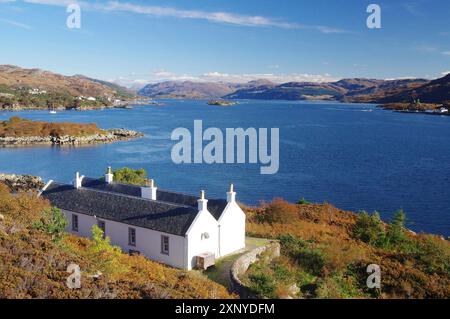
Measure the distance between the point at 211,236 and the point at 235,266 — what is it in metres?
3.85

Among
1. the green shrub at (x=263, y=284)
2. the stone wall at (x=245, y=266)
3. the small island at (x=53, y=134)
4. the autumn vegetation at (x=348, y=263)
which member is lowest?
the autumn vegetation at (x=348, y=263)

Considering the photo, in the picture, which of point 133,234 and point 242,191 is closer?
point 133,234

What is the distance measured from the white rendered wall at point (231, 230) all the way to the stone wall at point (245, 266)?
2.35 metres

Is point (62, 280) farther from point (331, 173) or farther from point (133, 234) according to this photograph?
point (331, 173)

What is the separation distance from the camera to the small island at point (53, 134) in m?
91.1

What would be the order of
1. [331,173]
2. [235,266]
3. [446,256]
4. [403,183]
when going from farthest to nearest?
[331,173] → [403,183] → [446,256] → [235,266]

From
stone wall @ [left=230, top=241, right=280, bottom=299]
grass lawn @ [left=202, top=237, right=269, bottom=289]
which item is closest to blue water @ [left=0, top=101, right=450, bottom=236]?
stone wall @ [left=230, top=241, right=280, bottom=299]

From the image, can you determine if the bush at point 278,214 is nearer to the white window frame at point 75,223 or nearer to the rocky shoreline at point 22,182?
the white window frame at point 75,223

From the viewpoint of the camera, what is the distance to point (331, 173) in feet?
206

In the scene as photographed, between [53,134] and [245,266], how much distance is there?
83.7 metres

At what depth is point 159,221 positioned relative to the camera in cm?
2333

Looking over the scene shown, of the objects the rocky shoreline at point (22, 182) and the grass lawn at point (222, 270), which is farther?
the rocky shoreline at point (22, 182)

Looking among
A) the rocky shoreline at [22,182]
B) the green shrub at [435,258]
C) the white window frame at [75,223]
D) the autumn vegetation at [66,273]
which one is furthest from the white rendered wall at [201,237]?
the rocky shoreline at [22,182]
